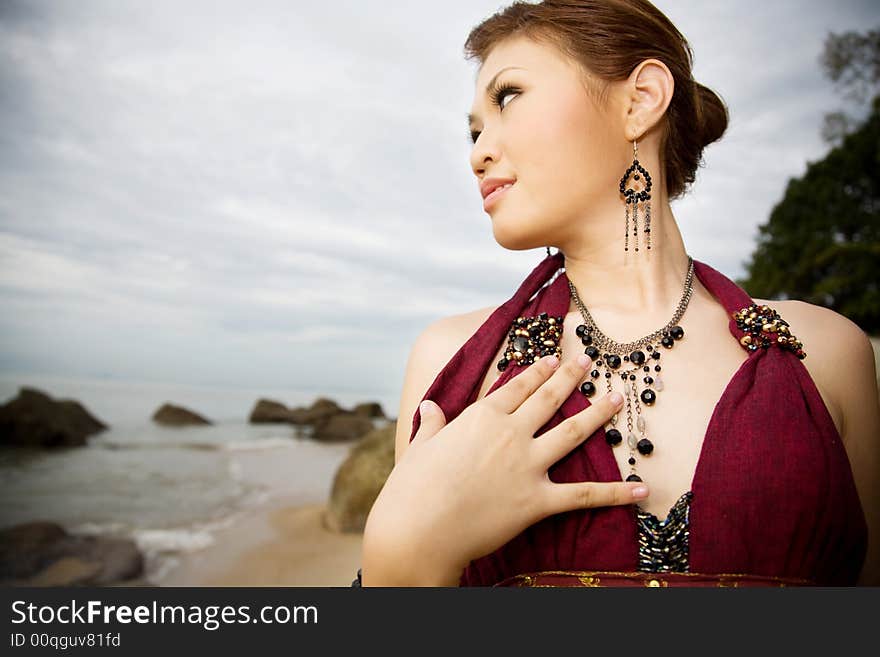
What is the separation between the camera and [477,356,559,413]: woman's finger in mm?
1242

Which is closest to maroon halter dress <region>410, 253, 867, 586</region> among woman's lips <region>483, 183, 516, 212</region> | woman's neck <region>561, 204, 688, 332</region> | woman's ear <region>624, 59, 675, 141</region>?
woman's neck <region>561, 204, 688, 332</region>

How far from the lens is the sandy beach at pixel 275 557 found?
3.68m

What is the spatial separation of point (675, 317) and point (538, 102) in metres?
0.64

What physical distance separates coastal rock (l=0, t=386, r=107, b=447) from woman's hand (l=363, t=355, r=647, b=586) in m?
6.34

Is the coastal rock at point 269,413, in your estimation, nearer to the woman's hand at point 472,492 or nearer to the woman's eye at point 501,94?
the woman's eye at point 501,94

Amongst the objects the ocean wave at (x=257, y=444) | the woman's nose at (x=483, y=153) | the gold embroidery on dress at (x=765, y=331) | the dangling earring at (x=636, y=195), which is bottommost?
the gold embroidery on dress at (x=765, y=331)

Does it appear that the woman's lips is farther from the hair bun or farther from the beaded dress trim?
the beaded dress trim

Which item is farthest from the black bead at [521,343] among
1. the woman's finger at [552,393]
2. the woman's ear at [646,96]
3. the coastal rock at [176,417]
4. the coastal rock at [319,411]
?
the coastal rock at [176,417]

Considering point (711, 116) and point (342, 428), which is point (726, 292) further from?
point (342, 428)

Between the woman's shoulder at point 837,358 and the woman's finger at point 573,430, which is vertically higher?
the woman's shoulder at point 837,358

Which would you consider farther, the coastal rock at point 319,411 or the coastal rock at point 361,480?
the coastal rock at point 319,411

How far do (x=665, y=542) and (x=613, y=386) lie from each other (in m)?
0.35

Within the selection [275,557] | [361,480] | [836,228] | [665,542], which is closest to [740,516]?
[665,542]

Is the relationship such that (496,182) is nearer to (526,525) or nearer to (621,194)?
(621,194)
